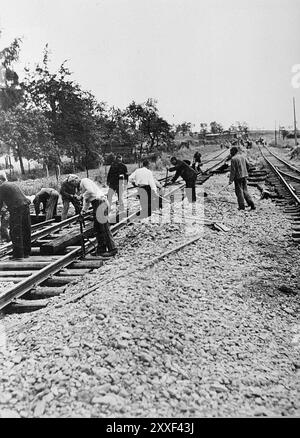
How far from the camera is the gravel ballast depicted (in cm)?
306

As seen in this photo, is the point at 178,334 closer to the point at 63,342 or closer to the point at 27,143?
the point at 63,342

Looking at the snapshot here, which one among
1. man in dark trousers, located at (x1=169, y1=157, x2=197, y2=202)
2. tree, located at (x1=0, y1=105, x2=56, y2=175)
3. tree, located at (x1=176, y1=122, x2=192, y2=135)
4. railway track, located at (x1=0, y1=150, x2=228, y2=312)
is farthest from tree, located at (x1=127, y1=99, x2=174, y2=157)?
tree, located at (x1=176, y1=122, x2=192, y2=135)

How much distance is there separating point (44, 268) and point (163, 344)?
2.89 m

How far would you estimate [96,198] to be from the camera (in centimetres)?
707

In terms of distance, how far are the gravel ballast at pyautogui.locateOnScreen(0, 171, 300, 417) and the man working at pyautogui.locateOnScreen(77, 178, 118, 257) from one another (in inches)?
31.7

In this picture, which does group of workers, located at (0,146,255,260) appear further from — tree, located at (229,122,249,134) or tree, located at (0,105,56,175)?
tree, located at (229,122,249,134)

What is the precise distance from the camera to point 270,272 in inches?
237

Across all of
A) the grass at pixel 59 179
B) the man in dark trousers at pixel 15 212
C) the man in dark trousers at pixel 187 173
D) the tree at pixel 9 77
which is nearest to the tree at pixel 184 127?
the grass at pixel 59 179

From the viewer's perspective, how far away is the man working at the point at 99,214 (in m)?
6.94

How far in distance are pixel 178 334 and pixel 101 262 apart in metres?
2.96

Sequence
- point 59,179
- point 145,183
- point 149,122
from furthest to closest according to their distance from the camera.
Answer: point 149,122, point 59,179, point 145,183

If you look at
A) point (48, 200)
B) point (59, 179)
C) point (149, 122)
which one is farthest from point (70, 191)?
point (149, 122)

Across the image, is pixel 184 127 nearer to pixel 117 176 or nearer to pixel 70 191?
pixel 117 176

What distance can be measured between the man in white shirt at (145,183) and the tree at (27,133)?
55.4ft
